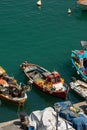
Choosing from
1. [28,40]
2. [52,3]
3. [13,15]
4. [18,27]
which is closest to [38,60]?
[28,40]

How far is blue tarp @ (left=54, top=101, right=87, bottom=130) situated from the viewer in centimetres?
3375

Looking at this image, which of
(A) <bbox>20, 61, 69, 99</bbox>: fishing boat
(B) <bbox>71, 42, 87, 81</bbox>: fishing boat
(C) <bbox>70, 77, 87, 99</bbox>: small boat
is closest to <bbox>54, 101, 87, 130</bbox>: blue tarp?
(A) <bbox>20, 61, 69, 99</bbox>: fishing boat

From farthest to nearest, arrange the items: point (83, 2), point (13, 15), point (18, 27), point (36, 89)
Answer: point (83, 2)
point (13, 15)
point (18, 27)
point (36, 89)

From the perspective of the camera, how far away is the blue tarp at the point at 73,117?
3375 cm

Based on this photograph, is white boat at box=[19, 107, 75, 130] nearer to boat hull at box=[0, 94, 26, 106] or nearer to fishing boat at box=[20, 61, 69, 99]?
boat hull at box=[0, 94, 26, 106]

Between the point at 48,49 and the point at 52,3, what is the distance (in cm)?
1730

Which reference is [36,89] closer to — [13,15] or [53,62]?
[53,62]

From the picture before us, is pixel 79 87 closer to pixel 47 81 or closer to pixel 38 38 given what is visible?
pixel 47 81

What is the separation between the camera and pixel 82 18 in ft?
221

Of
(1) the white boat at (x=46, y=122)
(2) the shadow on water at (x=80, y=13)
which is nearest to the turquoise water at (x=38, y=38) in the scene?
(2) the shadow on water at (x=80, y=13)

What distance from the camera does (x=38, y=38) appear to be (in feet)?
191

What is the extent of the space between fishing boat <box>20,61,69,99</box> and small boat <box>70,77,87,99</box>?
3.39 feet

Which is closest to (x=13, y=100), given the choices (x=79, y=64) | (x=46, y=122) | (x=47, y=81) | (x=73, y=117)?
(x=47, y=81)

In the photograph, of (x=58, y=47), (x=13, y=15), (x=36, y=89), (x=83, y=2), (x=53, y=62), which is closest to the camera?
(x=36, y=89)
